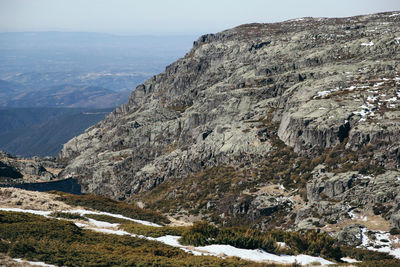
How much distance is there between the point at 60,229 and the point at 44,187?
88.9 m

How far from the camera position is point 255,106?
10119 centimetres

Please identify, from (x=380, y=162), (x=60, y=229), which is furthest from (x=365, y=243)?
(x=60, y=229)

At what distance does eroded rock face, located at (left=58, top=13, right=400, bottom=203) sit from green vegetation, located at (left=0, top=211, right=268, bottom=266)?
123 ft

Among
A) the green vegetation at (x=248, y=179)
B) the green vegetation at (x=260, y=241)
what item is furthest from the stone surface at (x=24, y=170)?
the green vegetation at (x=260, y=241)

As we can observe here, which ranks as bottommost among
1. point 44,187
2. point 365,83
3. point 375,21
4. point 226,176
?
point 44,187

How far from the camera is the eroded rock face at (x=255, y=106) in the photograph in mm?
71750

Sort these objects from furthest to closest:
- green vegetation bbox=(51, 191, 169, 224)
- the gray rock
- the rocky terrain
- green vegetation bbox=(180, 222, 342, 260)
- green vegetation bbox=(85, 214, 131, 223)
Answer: the rocky terrain
the gray rock
green vegetation bbox=(51, 191, 169, 224)
green vegetation bbox=(85, 214, 131, 223)
green vegetation bbox=(180, 222, 342, 260)

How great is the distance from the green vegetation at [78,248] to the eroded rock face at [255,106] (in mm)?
37504

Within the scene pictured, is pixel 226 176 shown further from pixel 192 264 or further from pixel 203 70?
pixel 203 70

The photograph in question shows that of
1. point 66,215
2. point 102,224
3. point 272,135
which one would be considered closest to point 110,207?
point 66,215

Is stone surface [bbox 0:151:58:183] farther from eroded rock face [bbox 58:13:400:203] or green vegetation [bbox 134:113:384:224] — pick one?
green vegetation [bbox 134:113:384:224]

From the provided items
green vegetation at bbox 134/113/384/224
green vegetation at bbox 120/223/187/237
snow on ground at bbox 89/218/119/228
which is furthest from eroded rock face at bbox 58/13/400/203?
snow on ground at bbox 89/218/119/228

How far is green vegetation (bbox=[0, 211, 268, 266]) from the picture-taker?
2120cm

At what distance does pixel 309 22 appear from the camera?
17412cm
